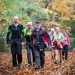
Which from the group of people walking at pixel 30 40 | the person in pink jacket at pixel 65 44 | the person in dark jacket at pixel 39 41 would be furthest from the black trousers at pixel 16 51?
the person in pink jacket at pixel 65 44

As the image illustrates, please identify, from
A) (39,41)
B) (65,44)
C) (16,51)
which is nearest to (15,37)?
(16,51)

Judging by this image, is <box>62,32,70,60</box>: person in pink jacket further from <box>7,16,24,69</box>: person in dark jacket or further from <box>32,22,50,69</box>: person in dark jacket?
<box>7,16,24,69</box>: person in dark jacket

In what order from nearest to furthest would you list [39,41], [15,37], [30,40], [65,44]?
[15,37]
[39,41]
[30,40]
[65,44]

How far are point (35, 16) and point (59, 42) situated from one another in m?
20.1

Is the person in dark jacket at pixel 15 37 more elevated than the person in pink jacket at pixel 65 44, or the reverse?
the person in dark jacket at pixel 15 37

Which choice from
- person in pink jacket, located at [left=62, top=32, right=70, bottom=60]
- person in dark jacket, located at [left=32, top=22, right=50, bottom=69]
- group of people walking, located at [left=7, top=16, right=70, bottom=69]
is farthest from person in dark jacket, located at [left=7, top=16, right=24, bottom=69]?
person in pink jacket, located at [left=62, top=32, right=70, bottom=60]

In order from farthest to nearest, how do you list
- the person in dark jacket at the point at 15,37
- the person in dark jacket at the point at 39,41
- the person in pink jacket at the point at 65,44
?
1. the person in pink jacket at the point at 65,44
2. the person in dark jacket at the point at 39,41
3. the person in dark jacket at the point at 15,37

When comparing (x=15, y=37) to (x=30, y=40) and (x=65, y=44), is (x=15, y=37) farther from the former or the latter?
(x=65, y=44)

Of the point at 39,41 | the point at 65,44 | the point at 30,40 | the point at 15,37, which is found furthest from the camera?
the point at 65,44

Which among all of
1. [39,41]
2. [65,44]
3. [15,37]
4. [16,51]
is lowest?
[65,44]

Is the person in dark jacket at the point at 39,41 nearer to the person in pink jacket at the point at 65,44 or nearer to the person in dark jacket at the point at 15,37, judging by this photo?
the person in dark jacket at the point at 15,37

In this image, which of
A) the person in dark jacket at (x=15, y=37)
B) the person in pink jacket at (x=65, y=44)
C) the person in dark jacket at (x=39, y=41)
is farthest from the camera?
the person in pink jacket at (x=65, y=44)

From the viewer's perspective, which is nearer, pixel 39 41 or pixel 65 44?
pixel 39 41

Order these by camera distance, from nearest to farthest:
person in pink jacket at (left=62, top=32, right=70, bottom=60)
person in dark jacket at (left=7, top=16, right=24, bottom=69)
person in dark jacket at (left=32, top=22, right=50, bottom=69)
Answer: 1. person in dark jacket at (left=7, top=16, right=24, bottom=69)
2. person in dark jacket at (left=32, top=22, right=50, bottom=69)
3. person in pink jacket at (left=62, top=32, right=70, bottom=60)
